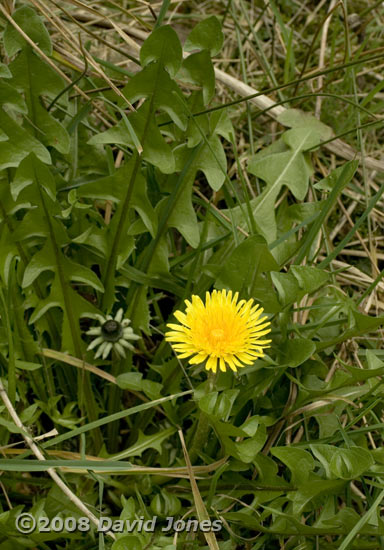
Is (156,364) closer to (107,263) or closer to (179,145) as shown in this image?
(107,263)

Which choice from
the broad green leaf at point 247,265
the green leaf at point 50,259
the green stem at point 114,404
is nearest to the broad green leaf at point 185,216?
the broad green leaf at point 247,265

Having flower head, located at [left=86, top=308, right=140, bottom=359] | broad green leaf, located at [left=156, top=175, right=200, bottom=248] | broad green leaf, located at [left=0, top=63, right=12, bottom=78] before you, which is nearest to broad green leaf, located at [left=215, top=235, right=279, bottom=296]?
broad green leaf, located at [left=156, top=175, right=200, bottom=248]

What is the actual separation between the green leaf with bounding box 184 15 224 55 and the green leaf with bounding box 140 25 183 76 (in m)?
0.05

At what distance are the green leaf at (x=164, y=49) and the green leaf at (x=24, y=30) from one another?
9.1 inches

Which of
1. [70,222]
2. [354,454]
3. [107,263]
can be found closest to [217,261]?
[107,263]

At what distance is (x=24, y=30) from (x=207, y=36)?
1.24ft

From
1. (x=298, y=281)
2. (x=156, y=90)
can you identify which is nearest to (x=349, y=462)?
(x=298, y=281)

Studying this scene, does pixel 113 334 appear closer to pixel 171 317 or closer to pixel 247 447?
pixel 171 317

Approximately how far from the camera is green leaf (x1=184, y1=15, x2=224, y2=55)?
4.02 feet

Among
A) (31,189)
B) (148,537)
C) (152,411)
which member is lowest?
(148,537)

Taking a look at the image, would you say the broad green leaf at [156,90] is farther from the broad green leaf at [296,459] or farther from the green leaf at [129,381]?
the broad green leaf at [296,459]

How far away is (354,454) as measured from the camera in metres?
1.11

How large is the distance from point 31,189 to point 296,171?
0.69m

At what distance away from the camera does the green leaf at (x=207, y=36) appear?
48.3 inches
